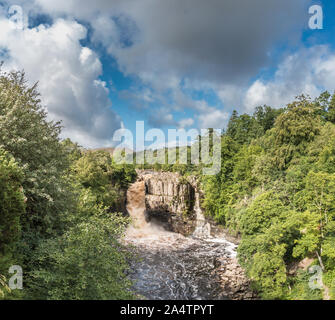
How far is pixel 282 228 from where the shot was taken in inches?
631

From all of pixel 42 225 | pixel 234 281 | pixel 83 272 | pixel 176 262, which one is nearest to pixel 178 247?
pixel 176 262

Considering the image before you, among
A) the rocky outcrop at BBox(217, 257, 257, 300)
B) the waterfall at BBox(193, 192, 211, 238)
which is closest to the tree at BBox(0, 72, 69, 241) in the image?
the rocky outcrop at BBox(217, 257, 257, 300)

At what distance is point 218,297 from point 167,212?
19509 millimetres

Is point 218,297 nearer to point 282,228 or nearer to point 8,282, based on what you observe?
point 282,228

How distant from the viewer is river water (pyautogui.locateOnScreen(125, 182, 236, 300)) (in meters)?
17.3

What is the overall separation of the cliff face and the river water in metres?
1.36

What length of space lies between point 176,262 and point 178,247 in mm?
4587

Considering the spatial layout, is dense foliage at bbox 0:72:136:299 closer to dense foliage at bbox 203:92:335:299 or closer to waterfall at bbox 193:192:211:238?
dense foliage at bbox 203:92:335:299

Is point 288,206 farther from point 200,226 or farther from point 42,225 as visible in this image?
point 42,225

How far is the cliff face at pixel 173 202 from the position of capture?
113 ft

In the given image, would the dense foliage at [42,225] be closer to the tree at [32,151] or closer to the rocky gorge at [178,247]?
the tree at [32,151]

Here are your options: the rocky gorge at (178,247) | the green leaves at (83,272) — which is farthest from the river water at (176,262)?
the green leaves at (83,272)

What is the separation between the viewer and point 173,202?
35.7m
